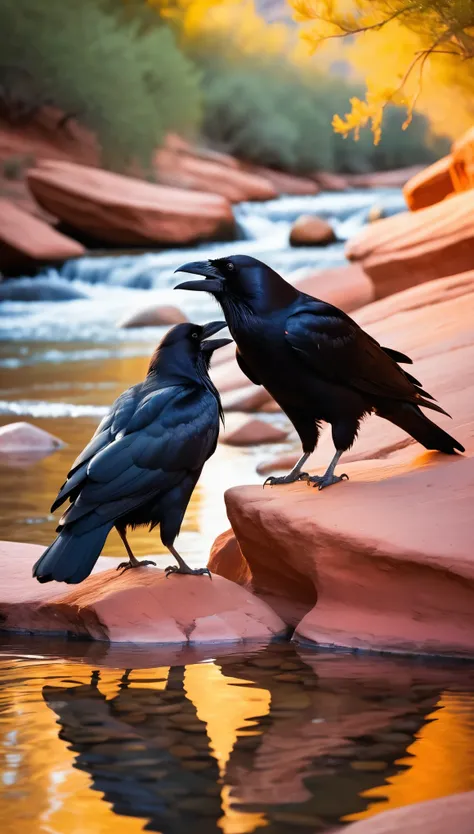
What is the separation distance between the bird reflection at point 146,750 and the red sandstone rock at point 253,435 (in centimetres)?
506

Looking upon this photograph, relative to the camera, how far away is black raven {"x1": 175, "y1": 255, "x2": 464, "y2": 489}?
430cm

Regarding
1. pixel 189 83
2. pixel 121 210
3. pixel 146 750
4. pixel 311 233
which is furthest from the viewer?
pixel 189 83

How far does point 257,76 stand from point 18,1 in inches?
393

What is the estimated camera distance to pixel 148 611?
4168 millimetres

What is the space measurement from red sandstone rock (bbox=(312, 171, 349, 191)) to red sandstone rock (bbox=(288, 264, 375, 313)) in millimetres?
21494

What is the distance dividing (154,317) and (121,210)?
22.3 ft

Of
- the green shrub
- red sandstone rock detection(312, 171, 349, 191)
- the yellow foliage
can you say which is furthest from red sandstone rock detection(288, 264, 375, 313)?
red sandstone rock detection(312, 171, 349, 191)

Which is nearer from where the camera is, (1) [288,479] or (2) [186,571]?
(2) [186,571]

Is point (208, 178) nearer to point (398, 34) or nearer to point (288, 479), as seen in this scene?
point (398, 34)

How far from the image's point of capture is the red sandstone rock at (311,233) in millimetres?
23703

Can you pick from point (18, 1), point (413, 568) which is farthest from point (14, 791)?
point (18, 1)

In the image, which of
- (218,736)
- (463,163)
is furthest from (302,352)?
(463,163)

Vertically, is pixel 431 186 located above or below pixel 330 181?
above

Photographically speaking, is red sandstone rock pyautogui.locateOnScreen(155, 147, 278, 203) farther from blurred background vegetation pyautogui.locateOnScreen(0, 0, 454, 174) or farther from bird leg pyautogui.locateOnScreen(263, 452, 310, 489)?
bird leg pyautogui.locateOnScreen(263, 452, 310, 489)
